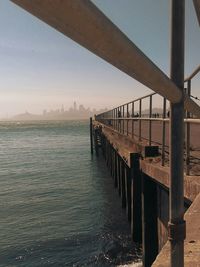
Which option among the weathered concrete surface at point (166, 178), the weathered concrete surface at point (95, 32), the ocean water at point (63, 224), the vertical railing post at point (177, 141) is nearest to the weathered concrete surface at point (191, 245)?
the weathered concrete surface at point (166, 178)

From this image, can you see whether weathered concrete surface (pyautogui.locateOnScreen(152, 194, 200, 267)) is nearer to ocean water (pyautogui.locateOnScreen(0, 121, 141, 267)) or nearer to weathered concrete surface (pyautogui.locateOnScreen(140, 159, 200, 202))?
weathered concrete surface (pyautogui.locateOnScreen(140, 159, 200, 202))

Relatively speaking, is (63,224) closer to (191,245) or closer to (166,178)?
(166,178)

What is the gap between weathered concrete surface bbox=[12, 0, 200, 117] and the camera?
0.81m

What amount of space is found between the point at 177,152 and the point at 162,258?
1384 millimetres

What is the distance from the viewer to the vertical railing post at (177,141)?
63.1 inches

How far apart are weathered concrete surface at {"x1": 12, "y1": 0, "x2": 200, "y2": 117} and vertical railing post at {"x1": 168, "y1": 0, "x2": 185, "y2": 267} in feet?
Answer: 1.18

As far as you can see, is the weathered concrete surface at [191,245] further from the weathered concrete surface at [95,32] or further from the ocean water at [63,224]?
the ocean water at [63,224]

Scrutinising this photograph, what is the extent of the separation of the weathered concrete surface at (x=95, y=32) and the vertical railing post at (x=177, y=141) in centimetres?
36

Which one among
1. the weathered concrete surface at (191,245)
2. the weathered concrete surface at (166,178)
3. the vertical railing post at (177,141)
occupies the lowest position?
the weathered concrete surface at (191,245)

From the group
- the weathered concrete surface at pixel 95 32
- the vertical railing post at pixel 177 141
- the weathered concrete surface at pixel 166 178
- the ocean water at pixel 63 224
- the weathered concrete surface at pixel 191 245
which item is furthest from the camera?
the ocean water at pixel 63 224

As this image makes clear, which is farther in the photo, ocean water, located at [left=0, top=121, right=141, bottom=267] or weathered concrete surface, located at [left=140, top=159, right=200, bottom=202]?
ocean water, located at [left=0, top=121, right=141, bottom=267]

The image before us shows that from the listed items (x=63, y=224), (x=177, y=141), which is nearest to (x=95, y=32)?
(x=177, y=141)

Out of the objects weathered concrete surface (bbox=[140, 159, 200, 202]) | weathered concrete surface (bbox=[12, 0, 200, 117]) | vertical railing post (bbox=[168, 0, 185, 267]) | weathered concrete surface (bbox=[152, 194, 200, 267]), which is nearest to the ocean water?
weathered concrete surface (bbox=[140, 159, 200, 202])

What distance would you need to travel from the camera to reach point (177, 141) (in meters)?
1.73
